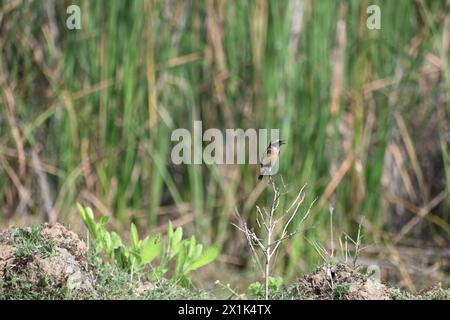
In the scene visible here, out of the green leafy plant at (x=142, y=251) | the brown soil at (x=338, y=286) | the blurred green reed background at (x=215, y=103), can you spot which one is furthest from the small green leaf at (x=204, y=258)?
the blurred green reed background at (x=215, y=103)

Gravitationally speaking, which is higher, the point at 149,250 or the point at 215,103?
the point at 215,103

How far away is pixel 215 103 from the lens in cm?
420

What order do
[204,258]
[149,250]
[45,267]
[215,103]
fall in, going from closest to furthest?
[45,267]
[149,250]
[204,258]
[215,103]

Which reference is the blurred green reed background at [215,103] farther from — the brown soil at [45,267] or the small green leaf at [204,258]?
the brown soil at [45,267]

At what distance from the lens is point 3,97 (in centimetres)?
412

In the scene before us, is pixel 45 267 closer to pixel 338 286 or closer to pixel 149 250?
pixel 149 250

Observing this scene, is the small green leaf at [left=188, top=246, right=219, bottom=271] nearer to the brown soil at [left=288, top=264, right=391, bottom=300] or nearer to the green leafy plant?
the green leafy plant

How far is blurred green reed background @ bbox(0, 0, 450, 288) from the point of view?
13.2 feet

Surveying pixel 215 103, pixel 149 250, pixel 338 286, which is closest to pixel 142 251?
pixel 149 250

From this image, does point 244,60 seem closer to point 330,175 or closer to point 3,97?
point 330,175

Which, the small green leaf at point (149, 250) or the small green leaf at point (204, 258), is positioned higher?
the small green leaf at point (149, 250)

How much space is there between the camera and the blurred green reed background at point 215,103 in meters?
4.03

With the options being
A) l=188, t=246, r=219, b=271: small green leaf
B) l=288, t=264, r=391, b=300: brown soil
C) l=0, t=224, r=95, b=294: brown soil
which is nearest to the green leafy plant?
l=188, t=246, r=219, b=271: small green leaf

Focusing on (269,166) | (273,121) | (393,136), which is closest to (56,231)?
(269,166)
